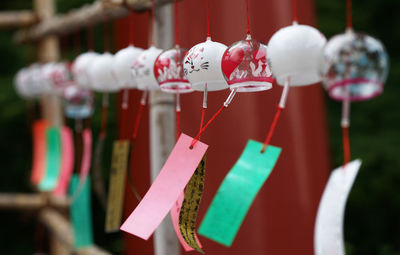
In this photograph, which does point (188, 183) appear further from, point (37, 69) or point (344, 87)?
point (37, 69)

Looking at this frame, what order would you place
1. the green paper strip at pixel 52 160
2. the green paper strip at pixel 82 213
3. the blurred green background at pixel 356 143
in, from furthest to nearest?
the blurred green background at pixel 356 143, the green paper strip at pixel 52 160, the green paper strip at pixel 82 213

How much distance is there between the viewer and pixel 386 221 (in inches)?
80.2

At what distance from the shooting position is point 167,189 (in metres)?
0.56

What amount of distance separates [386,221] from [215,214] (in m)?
1.73

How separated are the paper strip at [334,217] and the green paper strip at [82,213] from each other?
27.2 inches

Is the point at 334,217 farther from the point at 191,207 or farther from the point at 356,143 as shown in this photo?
the point at 356,143

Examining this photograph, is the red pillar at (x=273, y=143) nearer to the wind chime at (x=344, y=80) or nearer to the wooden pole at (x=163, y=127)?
the wooden pole at (x=163, y=127)

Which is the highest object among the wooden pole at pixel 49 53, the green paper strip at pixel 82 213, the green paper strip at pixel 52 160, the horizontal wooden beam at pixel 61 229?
the wooden pole at pixel 49 53

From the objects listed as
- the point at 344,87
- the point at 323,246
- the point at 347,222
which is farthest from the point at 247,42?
the point at 347,222

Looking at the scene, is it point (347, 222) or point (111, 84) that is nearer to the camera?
point (111, 84)

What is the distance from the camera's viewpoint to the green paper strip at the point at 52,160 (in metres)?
1.26

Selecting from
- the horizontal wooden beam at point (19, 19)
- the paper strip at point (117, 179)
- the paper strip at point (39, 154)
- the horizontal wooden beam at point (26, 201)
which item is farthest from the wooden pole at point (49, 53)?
the paper strip at point (117, 179)

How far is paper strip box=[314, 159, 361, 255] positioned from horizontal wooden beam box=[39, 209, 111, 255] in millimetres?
858

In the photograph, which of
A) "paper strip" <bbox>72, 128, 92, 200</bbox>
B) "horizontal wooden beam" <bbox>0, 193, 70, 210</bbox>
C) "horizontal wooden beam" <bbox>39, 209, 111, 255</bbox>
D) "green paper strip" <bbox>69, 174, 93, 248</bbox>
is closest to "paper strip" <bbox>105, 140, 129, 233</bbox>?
"paper strip" <bbox>72, 128, 92, 200</bbox>
